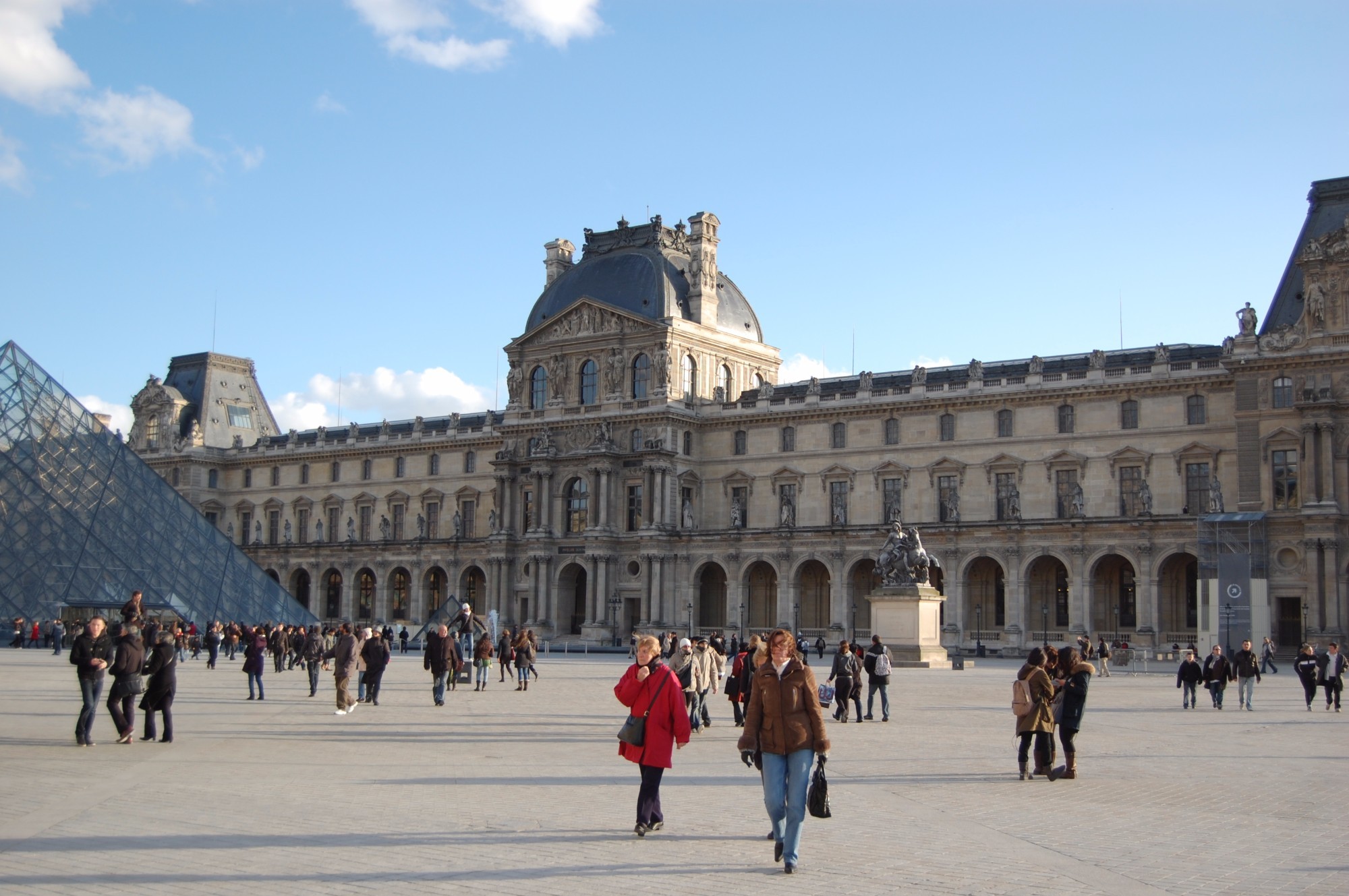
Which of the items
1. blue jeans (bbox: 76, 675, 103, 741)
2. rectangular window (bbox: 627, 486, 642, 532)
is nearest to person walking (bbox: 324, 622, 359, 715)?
blue jeans (bbox: 76, 675, 103, 741)

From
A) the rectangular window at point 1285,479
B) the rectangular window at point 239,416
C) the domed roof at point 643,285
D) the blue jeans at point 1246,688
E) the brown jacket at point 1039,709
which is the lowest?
the blue jeans at point 1246,688

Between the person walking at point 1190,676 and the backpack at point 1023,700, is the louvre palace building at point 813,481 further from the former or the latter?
the backpack at point 1023,700

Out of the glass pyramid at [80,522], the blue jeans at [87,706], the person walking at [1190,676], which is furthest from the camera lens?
the glass pyramid at [80,522]

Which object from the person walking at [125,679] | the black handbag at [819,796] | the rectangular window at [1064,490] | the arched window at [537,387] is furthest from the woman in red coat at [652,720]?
the arched window at [537,387]

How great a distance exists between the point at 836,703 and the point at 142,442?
267ft

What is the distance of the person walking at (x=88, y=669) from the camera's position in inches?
761

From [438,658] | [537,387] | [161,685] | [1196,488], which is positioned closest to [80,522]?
[438,658]

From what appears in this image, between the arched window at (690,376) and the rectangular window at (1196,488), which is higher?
the arched window at (690,376)

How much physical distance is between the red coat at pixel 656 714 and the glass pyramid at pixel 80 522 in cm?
4411

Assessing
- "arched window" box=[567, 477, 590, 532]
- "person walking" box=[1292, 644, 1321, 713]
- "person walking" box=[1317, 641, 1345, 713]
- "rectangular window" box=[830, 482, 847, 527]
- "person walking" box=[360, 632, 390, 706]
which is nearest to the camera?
"person walking" box=[1292, 644, 1321, 713]

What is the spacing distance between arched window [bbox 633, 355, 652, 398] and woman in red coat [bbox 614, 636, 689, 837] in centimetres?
6192

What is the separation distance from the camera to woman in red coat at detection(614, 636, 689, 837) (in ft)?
42.0

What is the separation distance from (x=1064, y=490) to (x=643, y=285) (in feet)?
77.0

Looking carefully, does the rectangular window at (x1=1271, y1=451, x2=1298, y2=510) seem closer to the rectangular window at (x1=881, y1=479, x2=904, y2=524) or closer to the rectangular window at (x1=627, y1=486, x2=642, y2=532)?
the rectangular window at (x1=881, y1=479, x2=904, y2=524)
